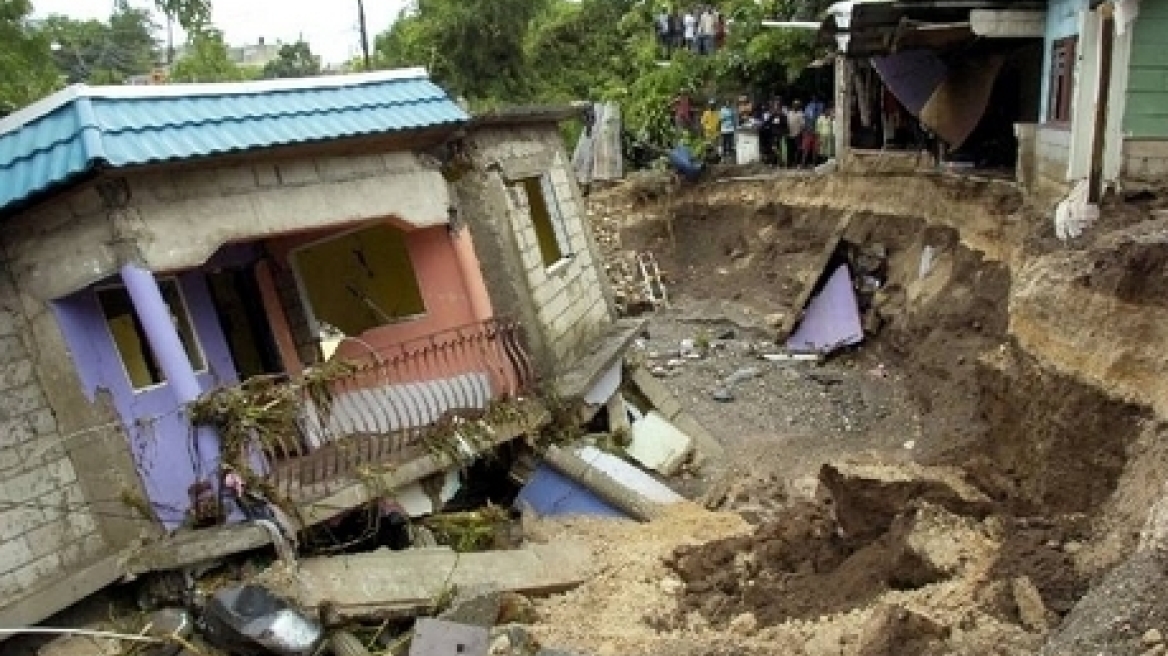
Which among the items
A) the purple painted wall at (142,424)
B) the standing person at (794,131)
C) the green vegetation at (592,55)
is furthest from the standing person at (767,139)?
the purple painted wall at (142,424)

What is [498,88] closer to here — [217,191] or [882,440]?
[882,440]

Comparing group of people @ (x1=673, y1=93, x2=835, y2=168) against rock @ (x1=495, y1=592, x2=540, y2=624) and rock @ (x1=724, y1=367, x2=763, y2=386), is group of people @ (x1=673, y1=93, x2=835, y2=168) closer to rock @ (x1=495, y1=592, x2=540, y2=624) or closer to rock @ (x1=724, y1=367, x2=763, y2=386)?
rock @ (x1=724, y1=367, x2=763, y2=386)

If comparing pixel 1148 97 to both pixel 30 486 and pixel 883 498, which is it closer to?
pixel 883 498

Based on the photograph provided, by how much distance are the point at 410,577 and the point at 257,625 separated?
1.32 metres

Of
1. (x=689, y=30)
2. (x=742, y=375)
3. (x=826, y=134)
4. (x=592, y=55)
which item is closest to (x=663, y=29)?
(x=689, y=30)

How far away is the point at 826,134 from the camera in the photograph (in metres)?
21.9

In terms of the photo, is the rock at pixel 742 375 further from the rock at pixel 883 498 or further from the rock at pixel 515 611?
the rock at pixel 515 611

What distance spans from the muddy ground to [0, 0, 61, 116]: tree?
7554 millimetres

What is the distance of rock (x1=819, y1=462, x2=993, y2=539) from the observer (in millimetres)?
7691

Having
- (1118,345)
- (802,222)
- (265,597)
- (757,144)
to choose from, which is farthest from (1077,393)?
(757,144)

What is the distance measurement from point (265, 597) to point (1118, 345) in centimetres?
631

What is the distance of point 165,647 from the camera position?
6.96m

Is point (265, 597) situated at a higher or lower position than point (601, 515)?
higher

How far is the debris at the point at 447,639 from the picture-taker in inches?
269
